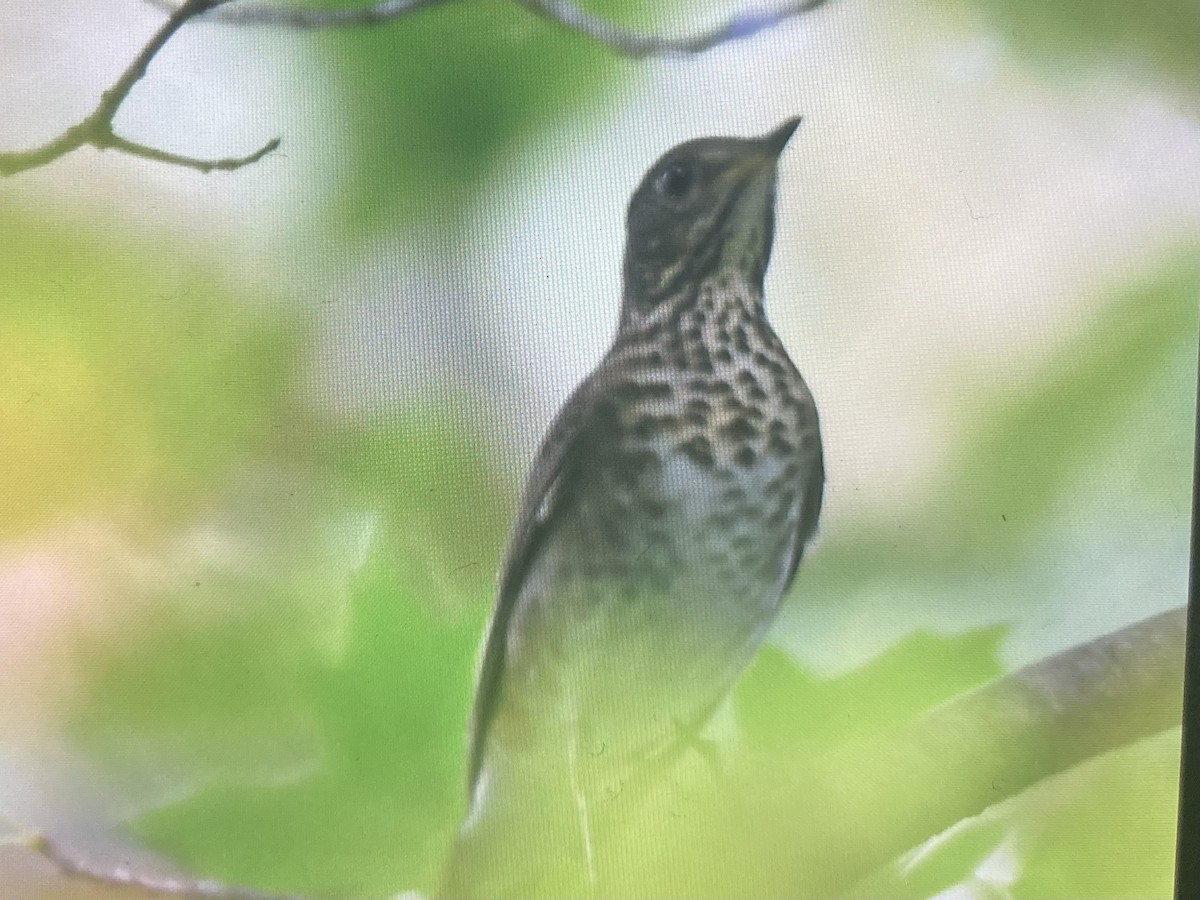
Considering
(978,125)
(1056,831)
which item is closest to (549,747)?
(1056,831)

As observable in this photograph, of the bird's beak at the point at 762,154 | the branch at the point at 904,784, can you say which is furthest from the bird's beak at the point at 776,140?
the branch at the point at 904,784

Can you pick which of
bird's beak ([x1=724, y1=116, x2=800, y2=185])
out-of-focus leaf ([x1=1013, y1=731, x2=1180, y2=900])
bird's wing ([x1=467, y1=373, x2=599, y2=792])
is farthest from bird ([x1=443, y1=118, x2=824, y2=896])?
out-of-focus leaf ([x1=1013, y1=731, x2=1180, y2=900])

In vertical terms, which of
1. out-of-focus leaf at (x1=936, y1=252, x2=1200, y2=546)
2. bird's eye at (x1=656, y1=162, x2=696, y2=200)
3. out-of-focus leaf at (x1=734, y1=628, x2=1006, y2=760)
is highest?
bird's eye at (x1=656, y1=162, x2=696, y2=200)

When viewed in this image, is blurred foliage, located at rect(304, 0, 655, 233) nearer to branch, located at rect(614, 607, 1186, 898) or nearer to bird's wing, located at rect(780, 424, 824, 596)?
bird's wing, located at rect(780, 424, 824, 596)

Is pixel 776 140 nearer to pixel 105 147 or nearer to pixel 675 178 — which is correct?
pixel 675 178

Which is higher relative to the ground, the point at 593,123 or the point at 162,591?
the point at 593,123

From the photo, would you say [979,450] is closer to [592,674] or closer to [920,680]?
[920,680]

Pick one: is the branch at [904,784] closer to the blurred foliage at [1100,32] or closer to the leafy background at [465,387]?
the leafy background at [465,387]

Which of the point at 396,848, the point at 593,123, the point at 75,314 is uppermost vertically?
the point at 593,123

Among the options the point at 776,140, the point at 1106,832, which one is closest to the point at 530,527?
the point at 776,140
